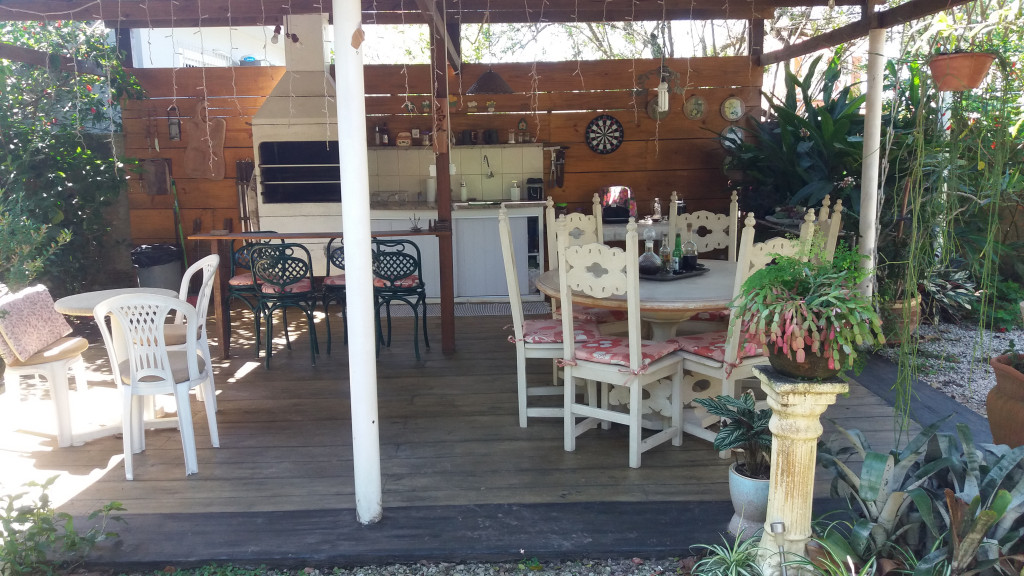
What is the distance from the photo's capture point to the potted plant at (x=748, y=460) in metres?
2.39

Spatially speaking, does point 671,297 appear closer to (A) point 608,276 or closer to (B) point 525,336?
(A) point 608,276

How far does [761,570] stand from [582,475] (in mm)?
1000

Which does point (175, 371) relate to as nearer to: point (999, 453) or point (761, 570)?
point (761, 570)

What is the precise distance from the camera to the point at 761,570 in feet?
7.19

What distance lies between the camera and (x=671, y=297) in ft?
10.6

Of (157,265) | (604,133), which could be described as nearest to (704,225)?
(604,133)

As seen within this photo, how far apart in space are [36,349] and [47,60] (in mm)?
2813

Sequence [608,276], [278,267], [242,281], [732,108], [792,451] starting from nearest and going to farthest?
[792,451] → [608,276] → [278,267] → [242,281] → [732,108]

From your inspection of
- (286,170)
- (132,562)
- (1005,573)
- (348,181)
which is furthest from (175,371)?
(286,170)

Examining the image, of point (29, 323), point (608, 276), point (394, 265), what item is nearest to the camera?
point (608, 276)

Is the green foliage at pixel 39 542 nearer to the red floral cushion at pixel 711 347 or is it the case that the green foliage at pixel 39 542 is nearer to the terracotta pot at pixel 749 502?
the terracotta pot at pixel 749 502

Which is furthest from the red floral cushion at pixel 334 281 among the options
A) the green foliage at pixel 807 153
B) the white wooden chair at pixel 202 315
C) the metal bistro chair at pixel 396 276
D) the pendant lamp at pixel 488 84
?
the green foliage at pixel 807 153

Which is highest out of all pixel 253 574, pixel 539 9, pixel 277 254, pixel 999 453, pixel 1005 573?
pixel 539 9

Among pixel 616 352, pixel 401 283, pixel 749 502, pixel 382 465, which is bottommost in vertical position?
pixel 382 465
